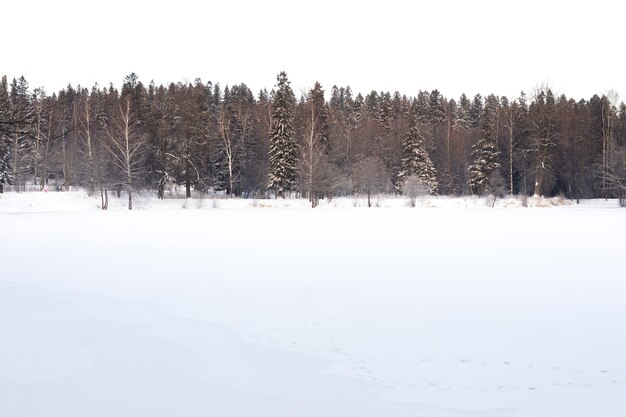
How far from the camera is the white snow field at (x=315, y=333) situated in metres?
4.72

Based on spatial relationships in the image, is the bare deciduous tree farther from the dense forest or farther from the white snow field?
the white snow field

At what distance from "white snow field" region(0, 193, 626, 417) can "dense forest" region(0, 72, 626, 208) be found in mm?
30012

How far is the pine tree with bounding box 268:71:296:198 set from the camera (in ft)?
156

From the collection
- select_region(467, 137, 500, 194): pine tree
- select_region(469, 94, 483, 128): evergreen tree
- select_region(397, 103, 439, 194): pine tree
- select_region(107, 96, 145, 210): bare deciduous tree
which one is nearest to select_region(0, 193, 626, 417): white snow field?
select_region(107, 96, 145, 210): bare deciduous tree

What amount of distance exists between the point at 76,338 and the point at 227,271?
187 inches

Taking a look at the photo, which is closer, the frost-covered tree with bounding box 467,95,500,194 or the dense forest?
the dense forest

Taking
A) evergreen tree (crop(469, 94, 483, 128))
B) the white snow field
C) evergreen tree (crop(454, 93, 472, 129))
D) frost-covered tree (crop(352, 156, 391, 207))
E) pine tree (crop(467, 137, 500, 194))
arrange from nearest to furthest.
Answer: the white snow field → frost-covered tree (crop(352, 156, 391, 207)) → pine tree (crop(467, 137, 500, 194)) → evergreen tree (crop(454, 93, 472, 129)) → evergreen tree (crop(469, 94, 483, 128))

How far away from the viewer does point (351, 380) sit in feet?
17.1

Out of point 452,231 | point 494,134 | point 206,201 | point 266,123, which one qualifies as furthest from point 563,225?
point 266,123

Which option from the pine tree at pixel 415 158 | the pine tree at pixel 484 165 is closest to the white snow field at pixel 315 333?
the pine tree at pixel 484 165

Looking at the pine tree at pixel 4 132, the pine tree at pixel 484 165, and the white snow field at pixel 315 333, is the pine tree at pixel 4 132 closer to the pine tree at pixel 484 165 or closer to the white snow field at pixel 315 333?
the white snow field at pixel 315 333

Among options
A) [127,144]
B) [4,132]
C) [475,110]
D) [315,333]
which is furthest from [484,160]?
[4,132]

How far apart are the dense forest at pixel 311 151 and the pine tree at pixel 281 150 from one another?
0.32ft

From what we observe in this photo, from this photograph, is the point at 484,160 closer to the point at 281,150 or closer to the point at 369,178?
the point at 369,178
